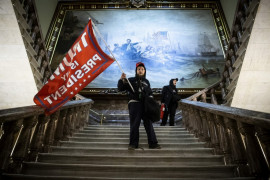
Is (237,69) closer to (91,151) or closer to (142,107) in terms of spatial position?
(142,107)

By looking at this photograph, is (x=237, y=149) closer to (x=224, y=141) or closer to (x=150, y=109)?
(x=224, y=141)

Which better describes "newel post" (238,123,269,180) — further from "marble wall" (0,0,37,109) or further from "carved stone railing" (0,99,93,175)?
"marble wall" (0,0,37,109)

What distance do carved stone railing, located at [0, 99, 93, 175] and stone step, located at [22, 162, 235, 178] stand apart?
18cm

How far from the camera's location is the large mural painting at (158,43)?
6922 millimetres

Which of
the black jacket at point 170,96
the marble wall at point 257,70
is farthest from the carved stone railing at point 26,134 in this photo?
the marble wall at point 257,70

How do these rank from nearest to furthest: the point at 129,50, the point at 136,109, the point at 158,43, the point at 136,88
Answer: the point at 136,109
the point at 136,88
the point at 129,50
the point at 158,43

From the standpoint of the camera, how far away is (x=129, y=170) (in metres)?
1.84

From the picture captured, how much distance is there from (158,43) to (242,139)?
255 inches

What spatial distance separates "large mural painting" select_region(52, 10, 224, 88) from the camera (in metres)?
6.92

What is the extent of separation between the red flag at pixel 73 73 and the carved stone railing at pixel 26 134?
0.74 ft

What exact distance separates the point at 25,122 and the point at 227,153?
7.76 feet

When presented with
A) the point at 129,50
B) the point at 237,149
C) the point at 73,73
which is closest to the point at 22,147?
the point at 73,73

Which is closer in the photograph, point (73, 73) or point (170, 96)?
point (73, 73)

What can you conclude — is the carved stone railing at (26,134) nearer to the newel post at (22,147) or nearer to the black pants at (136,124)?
the newel post at (22,147)
